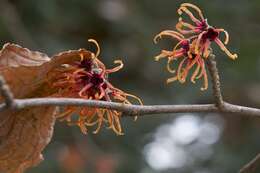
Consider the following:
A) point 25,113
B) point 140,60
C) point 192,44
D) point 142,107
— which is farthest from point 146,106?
point 140,60

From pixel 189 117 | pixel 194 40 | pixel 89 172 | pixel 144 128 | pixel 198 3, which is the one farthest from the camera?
pixel 189 117

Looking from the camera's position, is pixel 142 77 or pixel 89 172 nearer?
pixel 89 172

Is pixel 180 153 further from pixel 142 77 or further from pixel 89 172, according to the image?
pixel 89 172

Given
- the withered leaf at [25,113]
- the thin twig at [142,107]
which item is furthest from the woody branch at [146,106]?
the withered leaf at [25,113]

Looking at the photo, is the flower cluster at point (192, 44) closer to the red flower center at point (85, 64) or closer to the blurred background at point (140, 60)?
the red flower center at point (85, 64)

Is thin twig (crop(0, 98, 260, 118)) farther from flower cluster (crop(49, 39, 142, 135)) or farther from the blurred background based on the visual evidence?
the blurred background

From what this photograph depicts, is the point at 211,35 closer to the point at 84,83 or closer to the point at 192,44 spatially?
the point at 192,44

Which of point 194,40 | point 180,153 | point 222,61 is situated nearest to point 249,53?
point 222,61

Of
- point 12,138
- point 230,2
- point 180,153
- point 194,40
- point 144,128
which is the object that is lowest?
point 180,153
